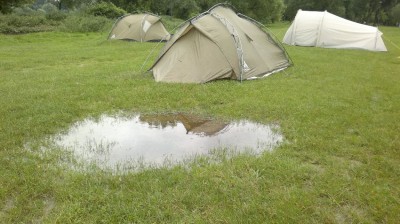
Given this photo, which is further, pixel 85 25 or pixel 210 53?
pixel 85 25

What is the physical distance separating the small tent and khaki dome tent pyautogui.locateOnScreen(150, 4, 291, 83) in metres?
9.61

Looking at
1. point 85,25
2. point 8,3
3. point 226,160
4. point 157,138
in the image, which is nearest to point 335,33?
point 157,138

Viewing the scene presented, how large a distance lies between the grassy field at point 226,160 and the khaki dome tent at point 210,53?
51cm

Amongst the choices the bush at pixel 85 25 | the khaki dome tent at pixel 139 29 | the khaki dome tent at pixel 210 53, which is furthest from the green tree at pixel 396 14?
the khaki dome tent at pixel 210 53

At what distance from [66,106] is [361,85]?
27.8 ft

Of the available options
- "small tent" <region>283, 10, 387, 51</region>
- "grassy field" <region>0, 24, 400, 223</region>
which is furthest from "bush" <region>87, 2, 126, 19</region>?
"grassy field" <region>0, 24, 400, 223</region>

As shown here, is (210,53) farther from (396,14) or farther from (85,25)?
(396,14)

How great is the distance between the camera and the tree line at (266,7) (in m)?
41.5

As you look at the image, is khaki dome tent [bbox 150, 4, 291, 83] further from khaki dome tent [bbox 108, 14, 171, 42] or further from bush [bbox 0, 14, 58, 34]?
bush [bbox 0, 14, 58, 34]

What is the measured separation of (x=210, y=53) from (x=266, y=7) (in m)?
34.5

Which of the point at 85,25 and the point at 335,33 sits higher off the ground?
the point at 335,33

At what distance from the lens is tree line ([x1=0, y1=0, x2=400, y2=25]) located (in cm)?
4153

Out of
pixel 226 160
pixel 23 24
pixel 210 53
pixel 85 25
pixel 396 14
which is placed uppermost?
pixel 210 53

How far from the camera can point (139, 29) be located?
21828 millimetres
